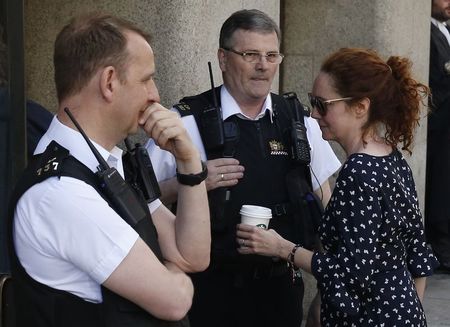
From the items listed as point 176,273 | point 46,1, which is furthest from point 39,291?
point 46,1

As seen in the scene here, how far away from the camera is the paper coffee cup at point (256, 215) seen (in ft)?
10.8

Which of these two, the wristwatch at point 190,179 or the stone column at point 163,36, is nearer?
the wristwatch at point 190,179

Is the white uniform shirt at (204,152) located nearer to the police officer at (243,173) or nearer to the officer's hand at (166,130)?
the police officer at (243,173)

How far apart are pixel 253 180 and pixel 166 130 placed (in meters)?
1.14

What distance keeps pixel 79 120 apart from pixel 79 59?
0.15 m

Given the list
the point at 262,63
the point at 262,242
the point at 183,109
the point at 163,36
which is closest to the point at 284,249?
the point at 262,242

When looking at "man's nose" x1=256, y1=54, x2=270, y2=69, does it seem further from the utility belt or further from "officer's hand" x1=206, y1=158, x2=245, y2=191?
the utility belt

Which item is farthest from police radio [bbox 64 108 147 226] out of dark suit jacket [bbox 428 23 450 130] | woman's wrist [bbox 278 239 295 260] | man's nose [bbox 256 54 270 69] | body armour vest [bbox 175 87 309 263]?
dark suit jacket [bbox 428 23 450 130]

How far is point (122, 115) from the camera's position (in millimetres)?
2344

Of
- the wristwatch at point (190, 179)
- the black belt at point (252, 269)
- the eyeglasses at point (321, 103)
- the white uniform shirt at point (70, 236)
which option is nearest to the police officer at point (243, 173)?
the black belt at point (252, 269)

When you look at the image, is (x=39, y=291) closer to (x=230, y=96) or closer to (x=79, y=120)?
(x=79, y=120)

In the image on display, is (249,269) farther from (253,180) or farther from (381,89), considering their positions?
(381,89)

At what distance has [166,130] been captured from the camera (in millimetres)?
2496

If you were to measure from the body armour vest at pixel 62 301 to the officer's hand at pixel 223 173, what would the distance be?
1156 mm
